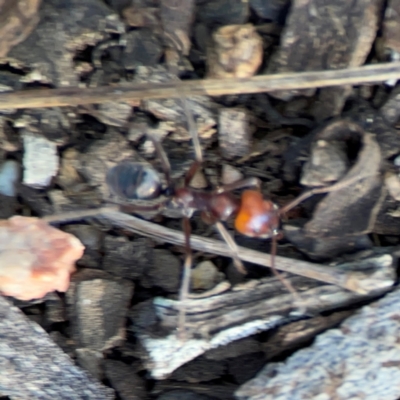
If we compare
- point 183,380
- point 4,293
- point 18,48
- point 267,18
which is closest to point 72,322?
point 4,293

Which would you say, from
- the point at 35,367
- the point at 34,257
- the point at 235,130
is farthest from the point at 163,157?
the point at 35,367

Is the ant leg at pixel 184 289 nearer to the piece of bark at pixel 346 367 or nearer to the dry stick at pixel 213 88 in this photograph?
the piece of bark at pixel 346 367

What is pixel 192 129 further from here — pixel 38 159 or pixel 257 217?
pixel 38 159

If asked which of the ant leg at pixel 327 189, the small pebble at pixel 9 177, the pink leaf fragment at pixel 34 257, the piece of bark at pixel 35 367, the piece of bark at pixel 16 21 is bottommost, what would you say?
the piece of bark at pixel 35 367

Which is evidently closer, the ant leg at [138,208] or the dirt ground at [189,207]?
the dirt ground at [189,207]

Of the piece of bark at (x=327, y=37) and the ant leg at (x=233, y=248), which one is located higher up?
the piece of bark at (x=327, y=37)

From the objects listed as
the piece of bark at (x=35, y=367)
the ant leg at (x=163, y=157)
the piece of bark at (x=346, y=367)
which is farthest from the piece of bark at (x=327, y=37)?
the piece of bark at (x=35, y=367)
